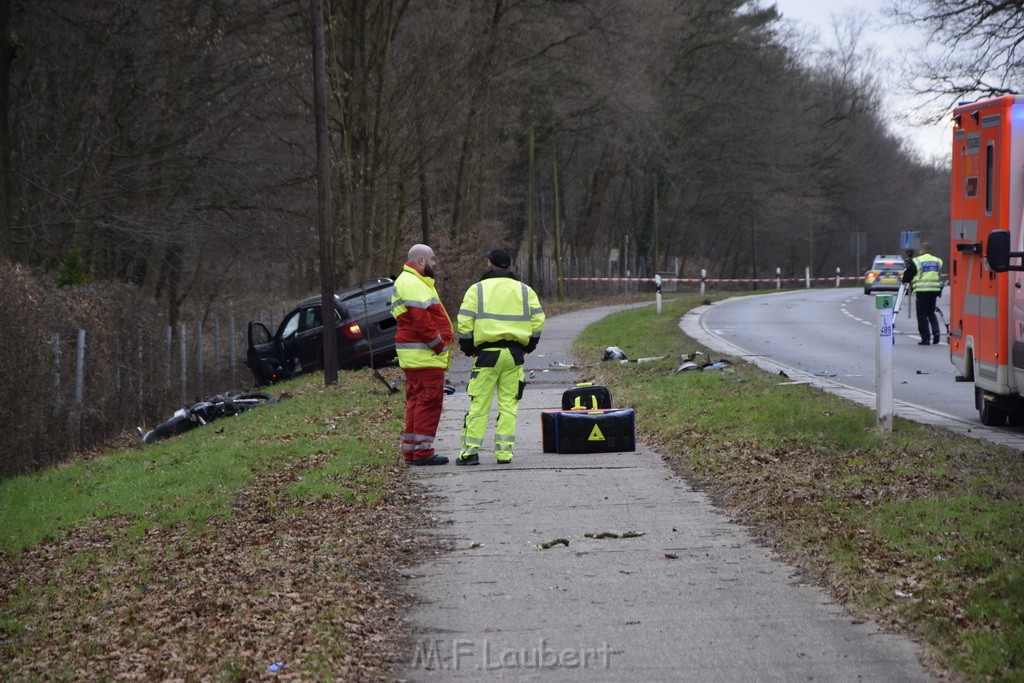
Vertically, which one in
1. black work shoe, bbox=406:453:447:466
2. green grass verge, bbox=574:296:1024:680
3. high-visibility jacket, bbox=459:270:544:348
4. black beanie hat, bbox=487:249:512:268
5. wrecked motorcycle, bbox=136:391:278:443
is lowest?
wrecked motorcycle, bbox=136:391:278:443

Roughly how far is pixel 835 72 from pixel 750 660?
73.0m

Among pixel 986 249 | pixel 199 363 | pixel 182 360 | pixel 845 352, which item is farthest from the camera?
pixel 199 363

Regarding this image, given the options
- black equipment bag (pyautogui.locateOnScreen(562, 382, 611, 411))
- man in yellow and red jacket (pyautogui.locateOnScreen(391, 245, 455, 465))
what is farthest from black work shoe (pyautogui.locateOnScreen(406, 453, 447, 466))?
black equipment bag (pyautogui.locateOnScreen(562, 382, 611, 411))

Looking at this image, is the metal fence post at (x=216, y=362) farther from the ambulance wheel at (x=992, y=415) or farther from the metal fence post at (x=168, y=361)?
the ambulance wheel at (x=992, y=415)

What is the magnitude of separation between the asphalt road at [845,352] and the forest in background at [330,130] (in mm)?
7215

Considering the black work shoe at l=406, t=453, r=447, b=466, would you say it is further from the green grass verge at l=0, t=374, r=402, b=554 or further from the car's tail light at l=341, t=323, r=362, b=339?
the car's tail light at l=341, t=323, r=362, b=339

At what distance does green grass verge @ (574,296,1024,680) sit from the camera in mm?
5902

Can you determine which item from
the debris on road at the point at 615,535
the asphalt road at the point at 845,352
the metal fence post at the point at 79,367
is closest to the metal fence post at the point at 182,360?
the metal fence post at the point at 79,367

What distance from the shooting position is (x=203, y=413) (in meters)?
18.2

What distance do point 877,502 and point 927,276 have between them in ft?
55.3

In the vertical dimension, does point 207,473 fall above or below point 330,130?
below

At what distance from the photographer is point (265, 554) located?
25.5 ft

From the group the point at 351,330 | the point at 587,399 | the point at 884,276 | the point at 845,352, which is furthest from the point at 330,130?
the point at 884,276

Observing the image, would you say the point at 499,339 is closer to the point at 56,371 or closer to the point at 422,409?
the point at 422,409
